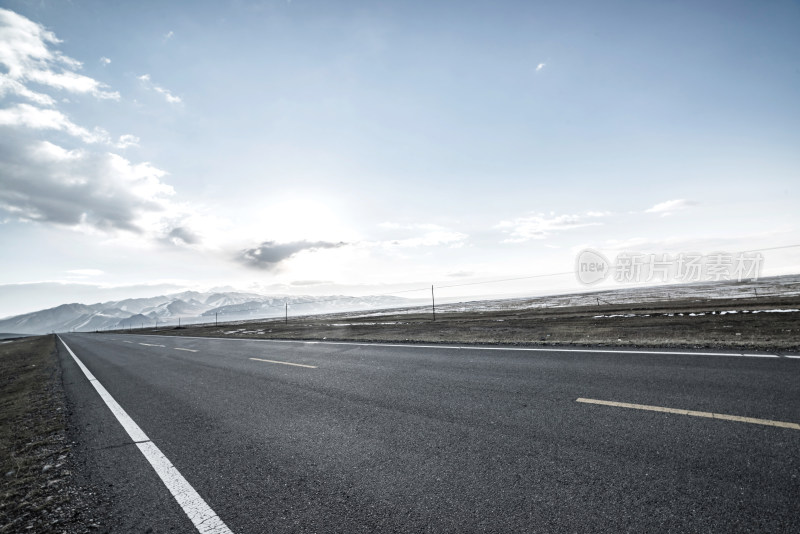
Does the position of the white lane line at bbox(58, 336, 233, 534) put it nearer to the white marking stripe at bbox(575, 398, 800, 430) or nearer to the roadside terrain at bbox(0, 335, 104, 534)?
the roadside terrain at bbox(0, 335, 104, 534)

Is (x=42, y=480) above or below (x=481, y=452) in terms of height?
below

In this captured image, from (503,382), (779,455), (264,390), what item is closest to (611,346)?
(503,382)

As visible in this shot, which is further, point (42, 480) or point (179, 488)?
point (42, 480)

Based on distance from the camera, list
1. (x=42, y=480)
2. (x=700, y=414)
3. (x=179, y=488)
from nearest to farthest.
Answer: (x=179, y=488) < (x=42, y=480) < (x=700, y=414)

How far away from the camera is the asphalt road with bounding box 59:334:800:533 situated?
106 inches

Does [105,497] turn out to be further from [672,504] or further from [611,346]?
[611,346]

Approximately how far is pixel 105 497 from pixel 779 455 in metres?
6.79

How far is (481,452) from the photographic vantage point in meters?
3.77

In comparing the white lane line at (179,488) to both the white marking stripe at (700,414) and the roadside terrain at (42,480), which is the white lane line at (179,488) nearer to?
the roadside terrain at (42,480)

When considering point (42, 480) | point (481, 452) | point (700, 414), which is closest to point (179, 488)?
point (42, 480)

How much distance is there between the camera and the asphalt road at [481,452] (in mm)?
2703

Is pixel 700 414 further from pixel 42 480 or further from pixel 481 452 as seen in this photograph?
pixel 42 480

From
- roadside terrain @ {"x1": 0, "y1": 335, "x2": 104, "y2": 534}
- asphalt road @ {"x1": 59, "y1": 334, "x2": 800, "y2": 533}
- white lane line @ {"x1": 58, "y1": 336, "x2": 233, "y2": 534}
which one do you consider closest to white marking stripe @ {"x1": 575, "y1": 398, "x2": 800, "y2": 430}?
asphalt road @ {"x1": 59, "y1": 334, "x2": 800, "y2": 533}

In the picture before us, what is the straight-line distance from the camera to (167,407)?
6.89 metres
